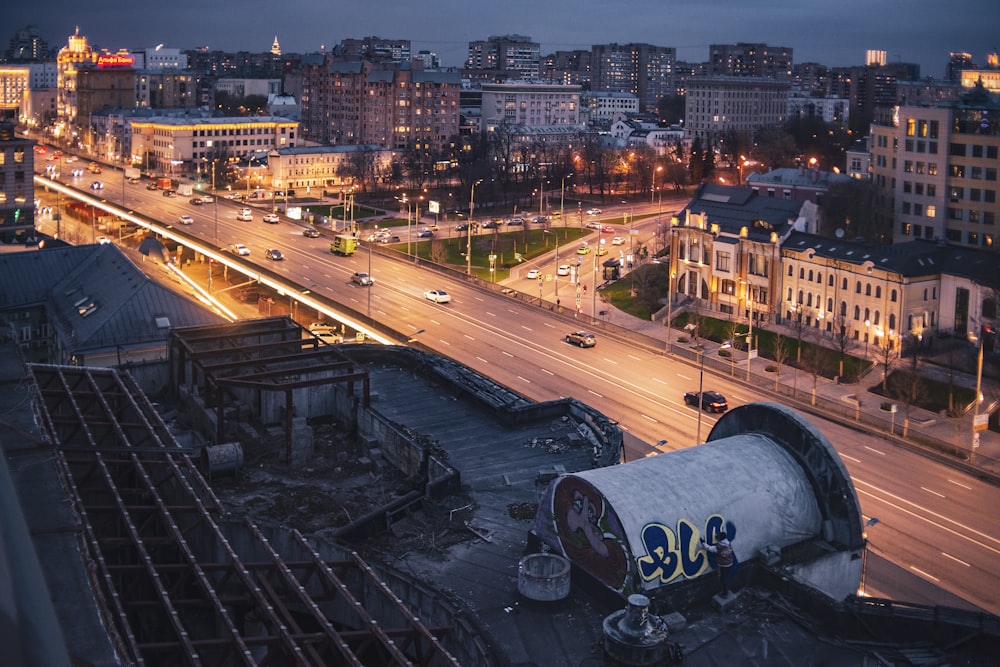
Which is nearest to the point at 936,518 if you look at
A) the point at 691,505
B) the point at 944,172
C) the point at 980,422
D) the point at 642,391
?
the point at 980,422

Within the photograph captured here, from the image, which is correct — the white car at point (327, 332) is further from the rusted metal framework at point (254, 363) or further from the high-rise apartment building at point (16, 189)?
the high-rise apartment building at point (16, 189)

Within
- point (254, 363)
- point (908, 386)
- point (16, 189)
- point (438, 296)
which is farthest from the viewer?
point (16, 189)

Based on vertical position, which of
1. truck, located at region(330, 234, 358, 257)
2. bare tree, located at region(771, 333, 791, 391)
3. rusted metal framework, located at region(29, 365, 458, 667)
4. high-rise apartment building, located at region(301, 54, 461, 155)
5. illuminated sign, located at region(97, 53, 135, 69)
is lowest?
bare tree, located at region(771, 333, 791, 391)

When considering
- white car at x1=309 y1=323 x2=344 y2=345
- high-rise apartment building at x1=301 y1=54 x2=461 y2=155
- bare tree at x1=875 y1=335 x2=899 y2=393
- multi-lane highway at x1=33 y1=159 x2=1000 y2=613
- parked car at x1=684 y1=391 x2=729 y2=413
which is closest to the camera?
multi-lane highway at x1=33 y1=159 x2=1000 y2=613

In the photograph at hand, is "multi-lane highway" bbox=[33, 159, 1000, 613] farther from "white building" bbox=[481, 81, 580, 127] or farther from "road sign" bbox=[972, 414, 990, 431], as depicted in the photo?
"white building" bbox=[481, 81, 580, 127]

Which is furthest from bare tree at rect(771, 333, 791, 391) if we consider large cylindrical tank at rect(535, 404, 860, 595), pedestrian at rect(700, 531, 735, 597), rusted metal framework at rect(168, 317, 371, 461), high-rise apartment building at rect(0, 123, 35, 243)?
high-rise apartment building at rect(0, 123, 35, 243)

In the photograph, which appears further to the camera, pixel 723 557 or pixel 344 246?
pixel 344 246

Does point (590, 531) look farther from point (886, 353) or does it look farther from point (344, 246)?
point (344, 246)
